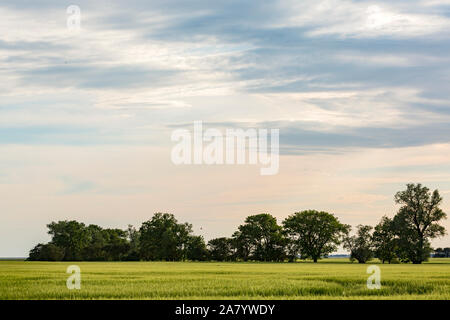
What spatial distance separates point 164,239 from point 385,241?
176ft

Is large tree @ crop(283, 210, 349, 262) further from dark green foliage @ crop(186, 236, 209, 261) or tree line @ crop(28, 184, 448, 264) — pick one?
dark green foliage @ crop(186, 236, 209, 261)

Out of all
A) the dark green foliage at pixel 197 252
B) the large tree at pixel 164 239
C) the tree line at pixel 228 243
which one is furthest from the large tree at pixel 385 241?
the large tree at pixel 164 239

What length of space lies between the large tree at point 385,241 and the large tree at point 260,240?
23.5m

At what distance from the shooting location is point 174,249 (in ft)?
470

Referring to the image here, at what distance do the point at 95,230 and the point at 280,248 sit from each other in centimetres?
5613

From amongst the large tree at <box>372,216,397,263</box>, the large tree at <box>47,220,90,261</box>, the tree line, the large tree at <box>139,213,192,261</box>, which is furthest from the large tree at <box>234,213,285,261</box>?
the large tree at <box>47,220,90,261</box>

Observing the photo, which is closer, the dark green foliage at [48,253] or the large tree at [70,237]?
the dark green foliage at [48,253]

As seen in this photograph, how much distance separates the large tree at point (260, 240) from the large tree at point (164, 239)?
14037 mm

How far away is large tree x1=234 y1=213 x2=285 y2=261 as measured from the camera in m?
140

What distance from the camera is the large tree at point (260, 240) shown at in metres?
140

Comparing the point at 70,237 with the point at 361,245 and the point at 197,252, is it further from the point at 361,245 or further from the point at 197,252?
the point at 361,245

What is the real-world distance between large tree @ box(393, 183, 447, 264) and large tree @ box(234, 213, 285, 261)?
106 feet

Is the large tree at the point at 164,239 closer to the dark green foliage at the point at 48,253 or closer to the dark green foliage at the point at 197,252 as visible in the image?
the dark green foliage at the point at 197,252
